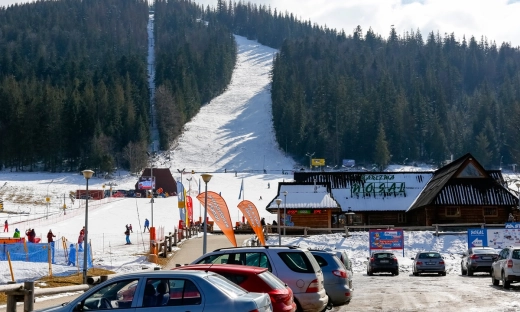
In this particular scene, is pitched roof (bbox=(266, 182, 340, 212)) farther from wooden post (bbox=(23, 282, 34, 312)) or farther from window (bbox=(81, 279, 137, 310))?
window (bbox=(81, 279, 137, 310))

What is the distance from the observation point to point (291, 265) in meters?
15.7

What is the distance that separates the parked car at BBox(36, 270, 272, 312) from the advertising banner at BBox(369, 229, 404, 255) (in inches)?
1256

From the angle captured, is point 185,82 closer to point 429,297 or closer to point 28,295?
point 429,297

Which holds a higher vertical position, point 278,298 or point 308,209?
point 308,209

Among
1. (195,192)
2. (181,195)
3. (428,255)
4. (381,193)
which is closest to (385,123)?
(195,192)

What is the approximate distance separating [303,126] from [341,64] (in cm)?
5139

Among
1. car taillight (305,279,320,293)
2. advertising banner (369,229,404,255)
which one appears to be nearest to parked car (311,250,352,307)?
car taillight (305,279,320,293)

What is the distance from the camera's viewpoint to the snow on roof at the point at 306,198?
56406mm

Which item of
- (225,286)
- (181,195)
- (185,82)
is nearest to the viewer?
(225,286)

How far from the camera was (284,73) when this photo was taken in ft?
545

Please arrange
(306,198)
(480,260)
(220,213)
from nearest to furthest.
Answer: (220,213)
(480,260)
(306,198)

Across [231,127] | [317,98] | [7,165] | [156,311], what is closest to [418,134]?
[317,98]

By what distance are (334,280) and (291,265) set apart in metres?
3.02

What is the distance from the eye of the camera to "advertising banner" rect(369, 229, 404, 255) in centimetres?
4234
